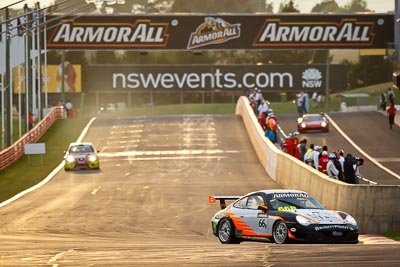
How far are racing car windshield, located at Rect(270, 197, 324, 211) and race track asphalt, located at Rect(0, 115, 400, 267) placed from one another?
1.49 m

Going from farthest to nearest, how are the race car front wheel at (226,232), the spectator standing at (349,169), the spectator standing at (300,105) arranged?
the spectator standing at (300,105), the spectator standing at (349,169), the race car front wheel at (226,232)

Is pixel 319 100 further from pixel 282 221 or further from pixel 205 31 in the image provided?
pixel 282 221

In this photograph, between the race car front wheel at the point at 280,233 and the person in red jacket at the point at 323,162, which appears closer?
the race car front wheel at the point at 280,233

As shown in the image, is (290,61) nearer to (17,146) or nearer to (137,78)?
(137,78)

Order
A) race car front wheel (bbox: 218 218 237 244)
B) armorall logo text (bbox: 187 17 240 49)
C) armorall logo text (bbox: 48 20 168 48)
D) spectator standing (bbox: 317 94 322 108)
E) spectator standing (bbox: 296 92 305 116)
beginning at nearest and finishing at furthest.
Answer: race car front wheel (bbox: 218 218 237 244) → spectator standing (bbox: 296 92 305 116) → armorall logo text (bbox: 187 17 240 49) → armorall logo text (bbox: 48 20 168 48) → spectator standing (bbox: 317 94 322 108)

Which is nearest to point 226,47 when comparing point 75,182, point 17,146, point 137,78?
point 137,78

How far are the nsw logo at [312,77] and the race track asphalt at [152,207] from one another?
33.7 m

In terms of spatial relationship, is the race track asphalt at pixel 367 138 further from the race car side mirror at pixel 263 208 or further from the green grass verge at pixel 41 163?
the race car side mirror at pixel 263 208

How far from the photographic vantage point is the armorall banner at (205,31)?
94562 mm

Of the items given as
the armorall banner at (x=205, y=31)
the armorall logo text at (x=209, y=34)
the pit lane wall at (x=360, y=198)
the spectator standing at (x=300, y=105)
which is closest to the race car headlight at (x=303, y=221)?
the pit lane wall at (x=360, y=198)

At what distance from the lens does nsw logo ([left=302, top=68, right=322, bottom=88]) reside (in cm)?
11112

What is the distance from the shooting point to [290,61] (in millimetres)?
160125

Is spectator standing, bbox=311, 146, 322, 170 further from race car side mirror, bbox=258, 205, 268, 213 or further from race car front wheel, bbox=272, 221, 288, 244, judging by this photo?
race car front wheel, bbox=272, 221, 288, 244

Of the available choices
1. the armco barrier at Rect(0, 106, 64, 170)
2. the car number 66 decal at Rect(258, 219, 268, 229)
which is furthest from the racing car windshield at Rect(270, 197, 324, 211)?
the armco barrier at Rect(0, 106, 64, 170)
